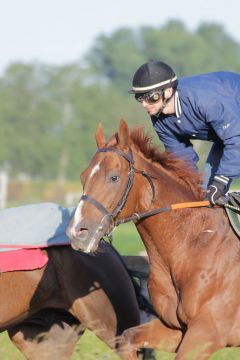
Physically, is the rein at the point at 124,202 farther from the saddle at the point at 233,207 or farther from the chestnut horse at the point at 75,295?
the chestnut horse at the point at 75,295

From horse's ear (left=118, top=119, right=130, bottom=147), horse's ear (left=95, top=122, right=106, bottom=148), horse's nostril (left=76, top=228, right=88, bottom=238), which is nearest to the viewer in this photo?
A: horse's nostril (left=76, top=228, right=88, bottom=238)

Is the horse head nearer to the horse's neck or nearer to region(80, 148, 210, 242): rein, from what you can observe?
region(80, 148, 210, 242): rein

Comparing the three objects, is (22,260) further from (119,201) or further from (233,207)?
(233,207)

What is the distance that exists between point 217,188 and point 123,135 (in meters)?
0.78

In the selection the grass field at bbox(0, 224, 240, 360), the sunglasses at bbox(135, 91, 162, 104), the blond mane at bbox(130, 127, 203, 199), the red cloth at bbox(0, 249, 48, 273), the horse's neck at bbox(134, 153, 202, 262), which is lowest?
the grass field at bbox(0, 224, 240, 360)

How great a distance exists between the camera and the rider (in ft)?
19.5

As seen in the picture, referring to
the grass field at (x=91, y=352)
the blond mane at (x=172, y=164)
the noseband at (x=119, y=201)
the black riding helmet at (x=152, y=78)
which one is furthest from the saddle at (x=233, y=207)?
the grass field at (x=91, y=352)

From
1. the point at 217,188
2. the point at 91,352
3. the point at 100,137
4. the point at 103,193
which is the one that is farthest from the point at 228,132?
the point at 91,352

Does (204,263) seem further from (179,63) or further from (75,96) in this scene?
(179,63)

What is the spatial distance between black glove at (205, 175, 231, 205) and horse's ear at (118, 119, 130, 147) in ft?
2.26

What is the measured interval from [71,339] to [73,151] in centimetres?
6433

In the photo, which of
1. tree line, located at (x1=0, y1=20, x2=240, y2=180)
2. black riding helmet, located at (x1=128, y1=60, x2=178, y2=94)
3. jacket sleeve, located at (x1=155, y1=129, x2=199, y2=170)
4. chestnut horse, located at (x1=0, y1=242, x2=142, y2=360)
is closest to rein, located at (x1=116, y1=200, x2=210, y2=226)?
jacket sleeve, located at (x1=155, y1=129, x2=199, y2=170)

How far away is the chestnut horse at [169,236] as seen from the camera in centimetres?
551

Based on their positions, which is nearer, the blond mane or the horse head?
the horse head
